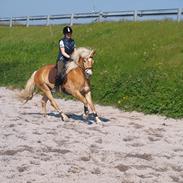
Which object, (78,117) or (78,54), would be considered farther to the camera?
(78,117)

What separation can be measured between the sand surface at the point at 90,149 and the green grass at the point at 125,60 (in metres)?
1.29

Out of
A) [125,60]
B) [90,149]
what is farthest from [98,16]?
[90,149]

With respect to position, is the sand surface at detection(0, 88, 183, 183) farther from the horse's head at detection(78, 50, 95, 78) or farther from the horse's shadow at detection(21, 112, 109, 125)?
the horse's head at detection(78, 50, 95, 78)

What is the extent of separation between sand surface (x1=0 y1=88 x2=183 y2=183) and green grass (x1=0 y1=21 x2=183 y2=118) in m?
1.29

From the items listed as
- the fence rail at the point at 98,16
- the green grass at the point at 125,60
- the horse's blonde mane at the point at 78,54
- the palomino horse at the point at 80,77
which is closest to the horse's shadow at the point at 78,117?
the palomino horse at the point at 80,77

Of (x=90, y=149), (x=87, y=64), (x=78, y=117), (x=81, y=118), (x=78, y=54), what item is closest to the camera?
(x=90, y=149)

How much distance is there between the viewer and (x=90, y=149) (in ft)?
35.0

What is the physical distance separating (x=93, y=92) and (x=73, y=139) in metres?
7.42

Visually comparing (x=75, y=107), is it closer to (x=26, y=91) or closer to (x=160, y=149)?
(x=26, y=91)

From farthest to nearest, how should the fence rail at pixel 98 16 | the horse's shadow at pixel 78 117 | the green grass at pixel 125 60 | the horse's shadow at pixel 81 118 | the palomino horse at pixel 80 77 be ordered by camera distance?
the fence rail at pixel 98 16 → the green grass at pixel 125 60 → the horse's shadow at pixel 78 117 → the horse's shadow at pixel 81 118 → the palomino horse at pixel 80 77

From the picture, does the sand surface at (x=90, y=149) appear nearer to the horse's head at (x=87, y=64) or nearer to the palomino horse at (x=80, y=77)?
the palomino horse at (x=80, y=77)

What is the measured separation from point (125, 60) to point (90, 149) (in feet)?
37.7

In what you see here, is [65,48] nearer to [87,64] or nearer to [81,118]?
[87,64]

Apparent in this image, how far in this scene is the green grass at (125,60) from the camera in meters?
16.6
